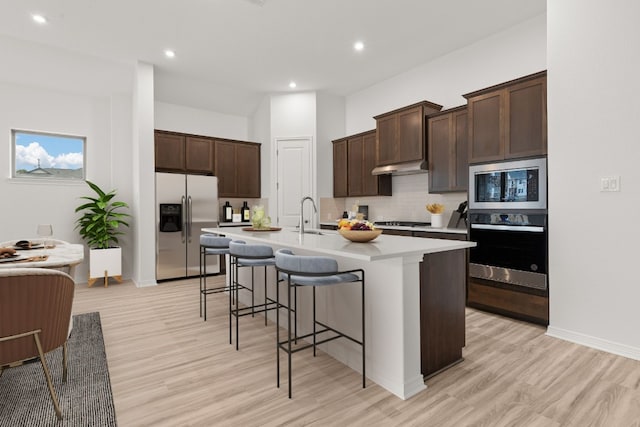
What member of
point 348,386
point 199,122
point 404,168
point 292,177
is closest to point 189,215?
point 292,177

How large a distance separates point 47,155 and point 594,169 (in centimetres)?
693

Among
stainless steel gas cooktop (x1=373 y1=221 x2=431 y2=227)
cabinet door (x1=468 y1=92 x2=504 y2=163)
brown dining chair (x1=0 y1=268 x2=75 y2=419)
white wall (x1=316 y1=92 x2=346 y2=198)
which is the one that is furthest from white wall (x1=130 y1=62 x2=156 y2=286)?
cabinet door (x1=468 y1=92 x2=504 y2=163)

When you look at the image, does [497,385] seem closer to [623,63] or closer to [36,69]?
[623,63]

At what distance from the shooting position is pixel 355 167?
18.5 ft

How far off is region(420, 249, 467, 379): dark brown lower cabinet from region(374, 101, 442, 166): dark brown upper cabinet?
2.43 m

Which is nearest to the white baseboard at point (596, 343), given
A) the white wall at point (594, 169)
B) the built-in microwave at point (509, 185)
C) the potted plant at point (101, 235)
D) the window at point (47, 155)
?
the white wall at point (594, 169)

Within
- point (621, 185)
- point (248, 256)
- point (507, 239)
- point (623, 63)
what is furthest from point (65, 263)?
point (623, 63)

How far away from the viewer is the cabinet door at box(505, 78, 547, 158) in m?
3.03

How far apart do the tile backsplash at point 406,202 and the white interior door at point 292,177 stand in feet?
1.43

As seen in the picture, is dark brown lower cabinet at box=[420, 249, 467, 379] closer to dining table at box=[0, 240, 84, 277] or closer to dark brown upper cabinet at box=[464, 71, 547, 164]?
dark brown upper cabinet at box=[464, 71, 547, 164]

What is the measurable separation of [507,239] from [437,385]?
1.82m

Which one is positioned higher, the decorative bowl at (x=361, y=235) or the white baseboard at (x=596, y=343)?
the decorative bowl at (x=361, y=235)

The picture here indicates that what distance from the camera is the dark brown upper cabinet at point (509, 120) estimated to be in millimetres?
3049

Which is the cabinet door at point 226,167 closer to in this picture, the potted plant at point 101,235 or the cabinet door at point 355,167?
the potted plant at point 101,235
